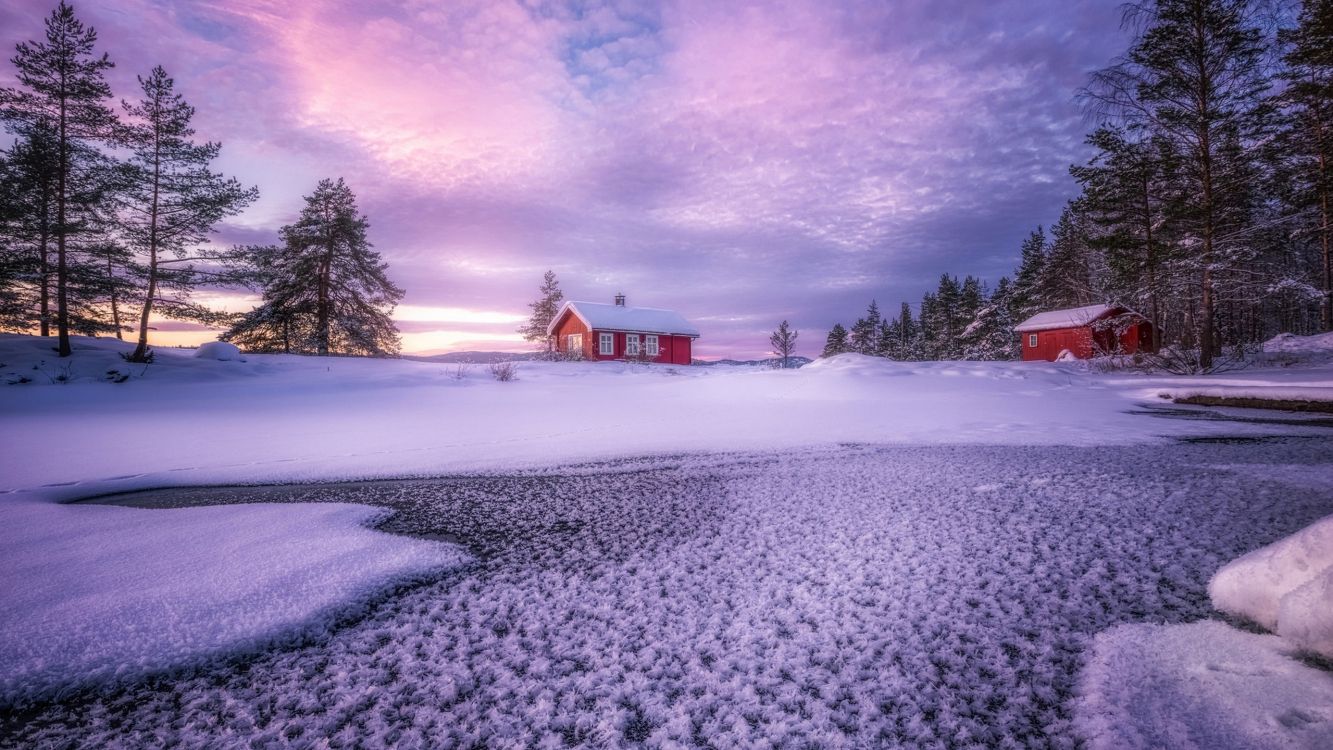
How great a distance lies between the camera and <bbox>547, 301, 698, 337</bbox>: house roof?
30.5m

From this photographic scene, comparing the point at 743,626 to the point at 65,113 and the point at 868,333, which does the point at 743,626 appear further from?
the point at 868,333

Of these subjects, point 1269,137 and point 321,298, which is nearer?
point 1269,137

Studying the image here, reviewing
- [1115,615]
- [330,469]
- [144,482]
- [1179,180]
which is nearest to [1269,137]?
[1179,180]

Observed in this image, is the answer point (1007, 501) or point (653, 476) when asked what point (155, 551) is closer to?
point (653, 476)

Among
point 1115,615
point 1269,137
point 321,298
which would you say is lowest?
point 1115,615

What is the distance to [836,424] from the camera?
633 cm

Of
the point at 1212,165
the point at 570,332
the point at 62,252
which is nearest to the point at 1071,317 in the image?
the point at 1212,165

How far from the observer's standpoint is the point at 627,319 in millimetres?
31734

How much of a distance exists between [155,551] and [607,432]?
432 centimetres

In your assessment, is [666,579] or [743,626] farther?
[666,579]

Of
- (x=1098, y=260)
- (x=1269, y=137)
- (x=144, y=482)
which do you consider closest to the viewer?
(x=144, y=482)

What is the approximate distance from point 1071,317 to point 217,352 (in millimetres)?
37316

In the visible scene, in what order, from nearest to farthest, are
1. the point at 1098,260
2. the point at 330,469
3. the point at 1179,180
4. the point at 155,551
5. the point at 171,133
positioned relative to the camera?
1. the point at 155,551
2. the point at 330,469
3. the point at 171,133
4. the point at 1179,180
5. the point at 1098,260

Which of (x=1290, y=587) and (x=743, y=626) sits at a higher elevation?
(x=1290, y=587)
